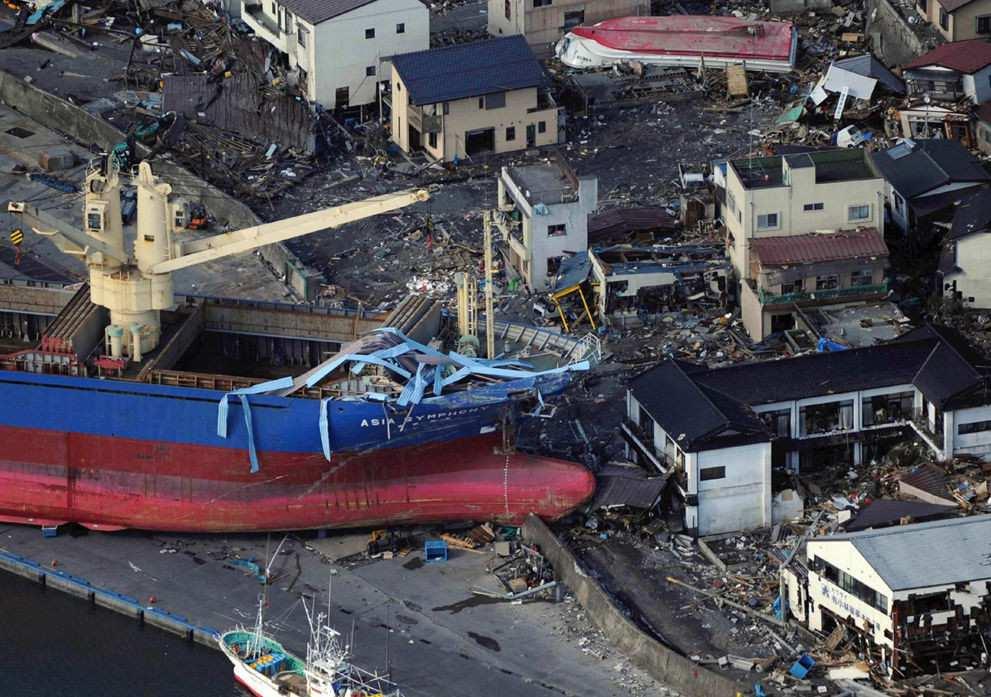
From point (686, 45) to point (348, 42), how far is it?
33.5 feet

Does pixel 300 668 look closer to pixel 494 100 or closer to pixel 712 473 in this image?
pixel 712 473

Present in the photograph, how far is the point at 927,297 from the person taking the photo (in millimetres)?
60375

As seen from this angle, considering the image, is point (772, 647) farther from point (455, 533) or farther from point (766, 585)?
point (455, 533)

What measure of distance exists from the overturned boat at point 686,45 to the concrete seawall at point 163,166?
12348 millimetres

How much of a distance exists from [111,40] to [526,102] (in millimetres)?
16625

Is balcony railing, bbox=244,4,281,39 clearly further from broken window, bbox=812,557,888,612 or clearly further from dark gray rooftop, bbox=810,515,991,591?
broken window, bbox=812,557,888,612

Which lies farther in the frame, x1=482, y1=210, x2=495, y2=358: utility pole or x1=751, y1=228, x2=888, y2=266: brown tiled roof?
x1=751, y1=228, x2=888, y2=266: brown tiled roof

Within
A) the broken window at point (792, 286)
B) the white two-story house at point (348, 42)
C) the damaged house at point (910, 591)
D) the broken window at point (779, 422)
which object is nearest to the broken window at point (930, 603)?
the damaged house at point (910, 591)

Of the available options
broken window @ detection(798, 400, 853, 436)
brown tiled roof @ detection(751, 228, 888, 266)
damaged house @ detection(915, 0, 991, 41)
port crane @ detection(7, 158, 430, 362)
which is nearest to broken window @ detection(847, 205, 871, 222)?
brown tiled roof @ detection(751, 228, 888, 266)

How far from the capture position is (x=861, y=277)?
191 ft

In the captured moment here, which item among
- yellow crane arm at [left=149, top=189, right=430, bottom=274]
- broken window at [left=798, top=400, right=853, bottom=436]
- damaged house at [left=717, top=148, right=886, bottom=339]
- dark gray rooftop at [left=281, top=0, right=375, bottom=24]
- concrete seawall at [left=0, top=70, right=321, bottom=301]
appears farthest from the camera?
dark gray rooftop at [left=281, top=0, right=375, bottom=24]

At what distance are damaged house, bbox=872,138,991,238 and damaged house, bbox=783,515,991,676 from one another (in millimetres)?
16783

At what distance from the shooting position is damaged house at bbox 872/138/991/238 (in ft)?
205

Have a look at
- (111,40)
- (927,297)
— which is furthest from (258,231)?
(111,40)
